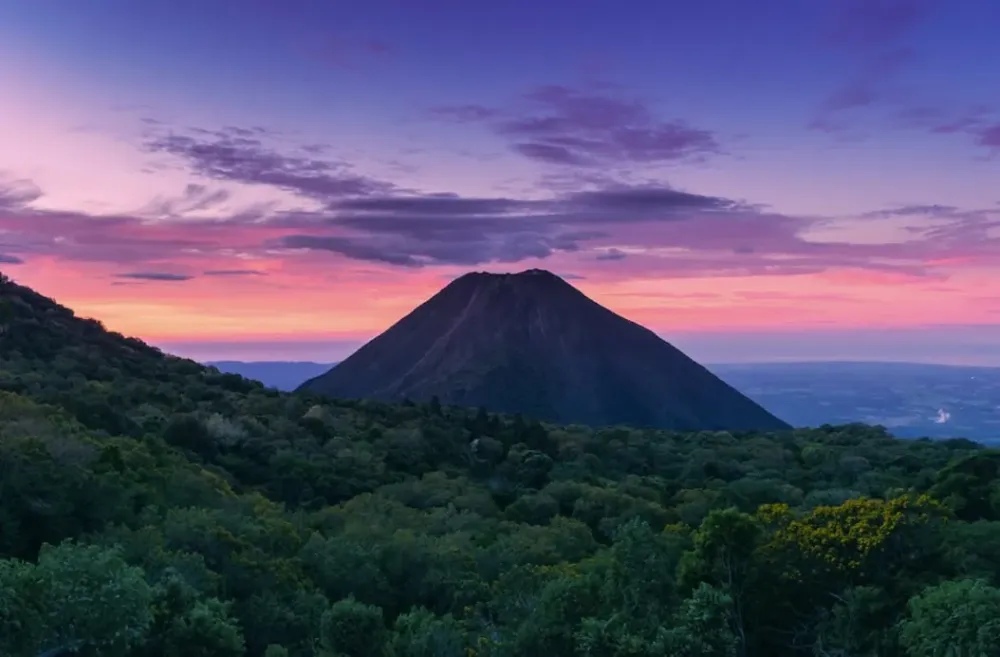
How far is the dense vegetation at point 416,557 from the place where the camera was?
1622cm

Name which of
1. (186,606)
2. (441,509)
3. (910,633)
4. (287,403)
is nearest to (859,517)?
(910,633)

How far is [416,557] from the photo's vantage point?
26969 millimetres

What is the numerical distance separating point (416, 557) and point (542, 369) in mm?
149156

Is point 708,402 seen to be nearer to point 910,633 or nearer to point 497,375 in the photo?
point 497,375

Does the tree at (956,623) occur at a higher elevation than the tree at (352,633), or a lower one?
higher

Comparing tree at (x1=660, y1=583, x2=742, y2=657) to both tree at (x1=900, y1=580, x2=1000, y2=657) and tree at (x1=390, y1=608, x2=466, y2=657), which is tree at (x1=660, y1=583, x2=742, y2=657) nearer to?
tree at (x1=900, y1=580, x2=1000, y2=657)

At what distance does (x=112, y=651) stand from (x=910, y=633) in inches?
545

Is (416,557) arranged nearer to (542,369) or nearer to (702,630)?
(702,630)

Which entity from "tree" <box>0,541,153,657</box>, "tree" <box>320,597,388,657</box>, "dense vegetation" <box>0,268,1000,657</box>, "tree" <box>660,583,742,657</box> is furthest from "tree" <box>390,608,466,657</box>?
"tree" <box>0,541,153,657</box>

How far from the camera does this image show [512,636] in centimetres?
1833

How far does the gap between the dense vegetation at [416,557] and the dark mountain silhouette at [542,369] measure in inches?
4038

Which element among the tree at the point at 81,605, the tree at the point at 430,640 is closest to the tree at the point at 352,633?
the tree at the point at 430,640

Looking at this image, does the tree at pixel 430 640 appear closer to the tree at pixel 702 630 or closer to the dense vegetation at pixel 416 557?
the dense vegetation at pixel 416 557

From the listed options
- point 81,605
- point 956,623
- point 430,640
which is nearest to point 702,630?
point 956,623
